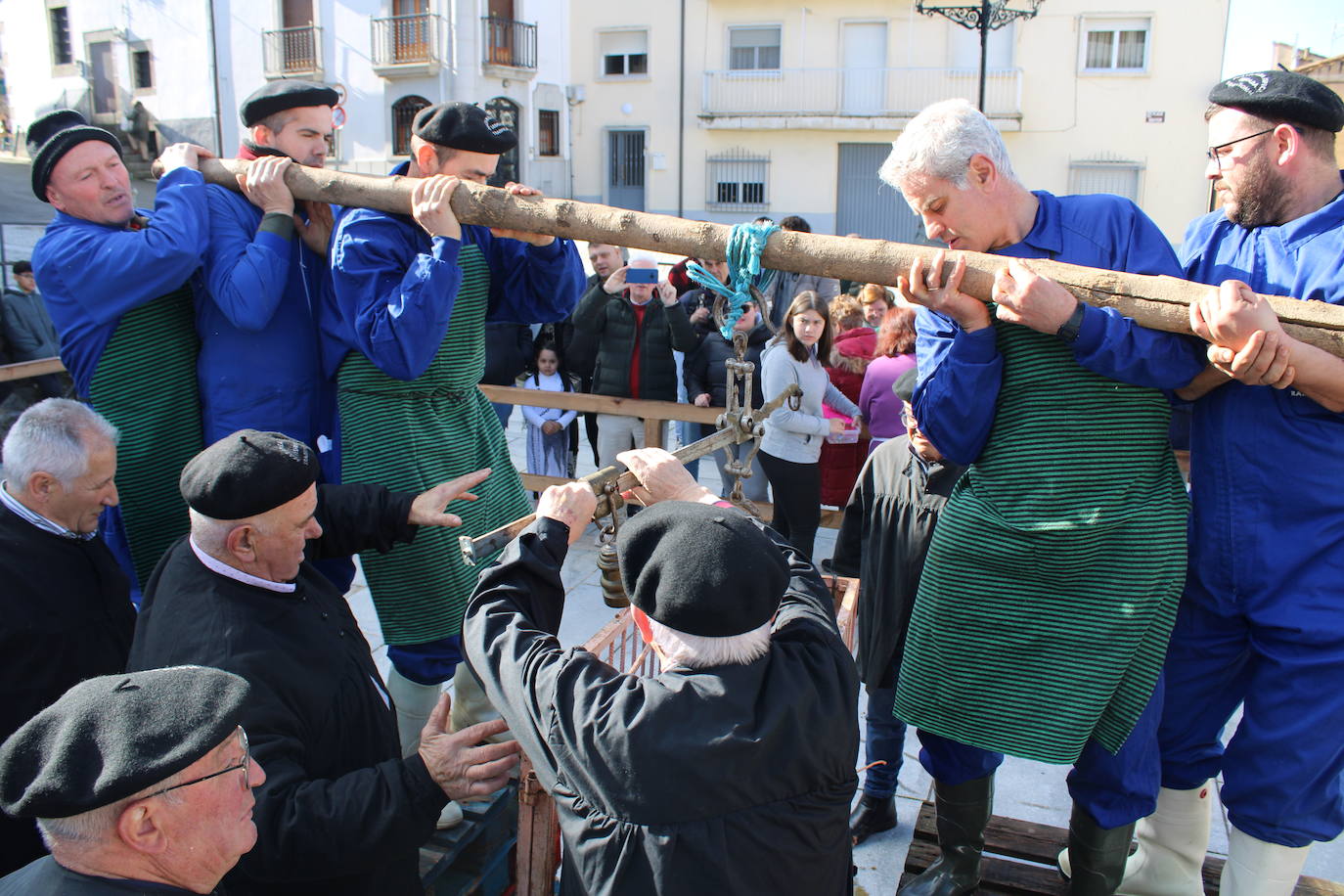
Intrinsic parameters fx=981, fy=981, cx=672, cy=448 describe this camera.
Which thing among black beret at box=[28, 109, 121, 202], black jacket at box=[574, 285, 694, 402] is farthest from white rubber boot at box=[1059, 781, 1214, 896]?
black jacket at box=[574, 285, 694, 402]

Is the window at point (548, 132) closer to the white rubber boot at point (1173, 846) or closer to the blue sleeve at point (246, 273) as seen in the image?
the blue sleeve at point (246, 273)

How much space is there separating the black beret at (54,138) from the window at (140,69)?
90.9 feet

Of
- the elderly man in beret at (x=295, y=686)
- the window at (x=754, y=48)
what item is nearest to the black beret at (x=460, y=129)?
the elderly man in beret at (x=295, y=686)

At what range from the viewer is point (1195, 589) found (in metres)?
2.20

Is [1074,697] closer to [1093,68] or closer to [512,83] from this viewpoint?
[1093,68]

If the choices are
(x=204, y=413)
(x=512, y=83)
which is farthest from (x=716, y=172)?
(x=204, y=413)

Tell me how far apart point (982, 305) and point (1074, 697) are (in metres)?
0.92

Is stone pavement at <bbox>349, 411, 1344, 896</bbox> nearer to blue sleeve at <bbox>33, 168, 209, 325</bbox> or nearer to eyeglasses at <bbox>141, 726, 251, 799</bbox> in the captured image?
eyeglasses at <bbox>141, 726, 251, 799</bbox>

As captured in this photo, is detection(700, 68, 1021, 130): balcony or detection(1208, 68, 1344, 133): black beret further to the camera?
detection(700, 68, 1021, 130): balcony

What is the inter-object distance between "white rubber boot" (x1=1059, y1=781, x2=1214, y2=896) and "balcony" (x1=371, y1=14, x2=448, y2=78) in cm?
2300

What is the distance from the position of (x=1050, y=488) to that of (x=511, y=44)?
78.0 ft

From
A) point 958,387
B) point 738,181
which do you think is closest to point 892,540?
point 958,387

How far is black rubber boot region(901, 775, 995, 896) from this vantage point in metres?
2.59

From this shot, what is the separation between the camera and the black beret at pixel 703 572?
1.55 metres
